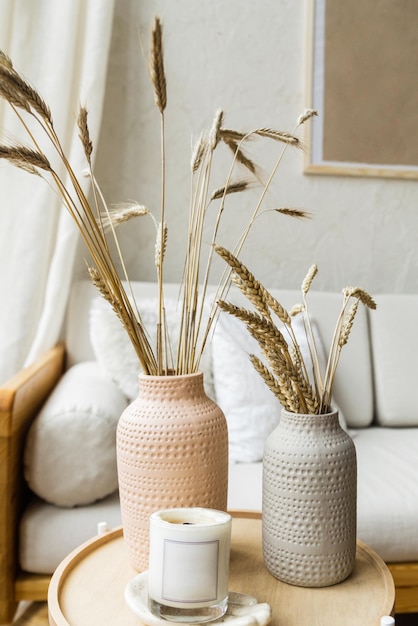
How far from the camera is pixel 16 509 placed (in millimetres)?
1189

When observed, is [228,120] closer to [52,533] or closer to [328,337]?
[328,337]

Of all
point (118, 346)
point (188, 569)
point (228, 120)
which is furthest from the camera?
point (228, 120)

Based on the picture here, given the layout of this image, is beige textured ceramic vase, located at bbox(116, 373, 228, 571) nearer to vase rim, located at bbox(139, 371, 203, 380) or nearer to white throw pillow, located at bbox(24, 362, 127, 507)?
vase rim, located at bbox(139, 371, 203, 380)

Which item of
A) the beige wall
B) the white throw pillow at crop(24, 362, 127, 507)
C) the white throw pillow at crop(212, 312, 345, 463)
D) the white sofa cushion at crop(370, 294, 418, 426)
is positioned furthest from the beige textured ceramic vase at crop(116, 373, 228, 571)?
the beige wall

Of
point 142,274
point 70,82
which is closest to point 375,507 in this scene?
point 142,274

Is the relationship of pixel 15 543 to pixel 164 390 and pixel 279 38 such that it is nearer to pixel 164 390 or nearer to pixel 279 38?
pixel 164 390

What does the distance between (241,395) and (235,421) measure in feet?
0.22

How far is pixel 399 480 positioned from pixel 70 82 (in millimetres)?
1439

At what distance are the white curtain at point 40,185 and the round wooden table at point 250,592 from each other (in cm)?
99

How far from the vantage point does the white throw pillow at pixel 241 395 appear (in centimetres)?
144

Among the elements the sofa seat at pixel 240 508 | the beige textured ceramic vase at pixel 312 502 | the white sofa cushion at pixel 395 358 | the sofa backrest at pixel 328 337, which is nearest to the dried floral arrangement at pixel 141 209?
the beige textured ceramic vase at pixel 312 502

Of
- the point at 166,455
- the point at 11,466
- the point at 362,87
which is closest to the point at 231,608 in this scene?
the point at 166,455

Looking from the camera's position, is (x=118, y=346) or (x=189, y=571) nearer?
(x=189, y=571)

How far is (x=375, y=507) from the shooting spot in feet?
3.97
